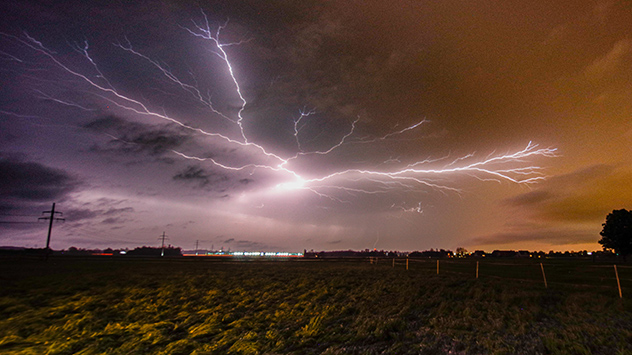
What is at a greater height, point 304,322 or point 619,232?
point 619,232

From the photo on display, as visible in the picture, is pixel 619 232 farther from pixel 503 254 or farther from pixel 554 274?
pixel 503 254

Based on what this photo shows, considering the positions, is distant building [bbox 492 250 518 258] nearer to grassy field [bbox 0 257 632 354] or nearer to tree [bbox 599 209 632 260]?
tree [bbox 599 209 632 260]

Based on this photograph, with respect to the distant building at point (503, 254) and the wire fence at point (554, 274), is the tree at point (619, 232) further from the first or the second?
the distant building at point (503, 254)

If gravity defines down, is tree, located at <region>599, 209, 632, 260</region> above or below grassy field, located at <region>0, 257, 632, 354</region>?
above

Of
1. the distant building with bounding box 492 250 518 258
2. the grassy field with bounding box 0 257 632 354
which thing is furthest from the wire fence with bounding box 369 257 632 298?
the distant building with bounding box 492 250 518 258

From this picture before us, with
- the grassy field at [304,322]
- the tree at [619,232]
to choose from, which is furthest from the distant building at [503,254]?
the grassy field at [304,322]

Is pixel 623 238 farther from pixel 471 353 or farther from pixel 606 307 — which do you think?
pixel 471 353

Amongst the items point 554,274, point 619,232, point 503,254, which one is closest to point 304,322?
point 554,274

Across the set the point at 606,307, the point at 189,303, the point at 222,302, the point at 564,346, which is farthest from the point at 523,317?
the point at 189,303
